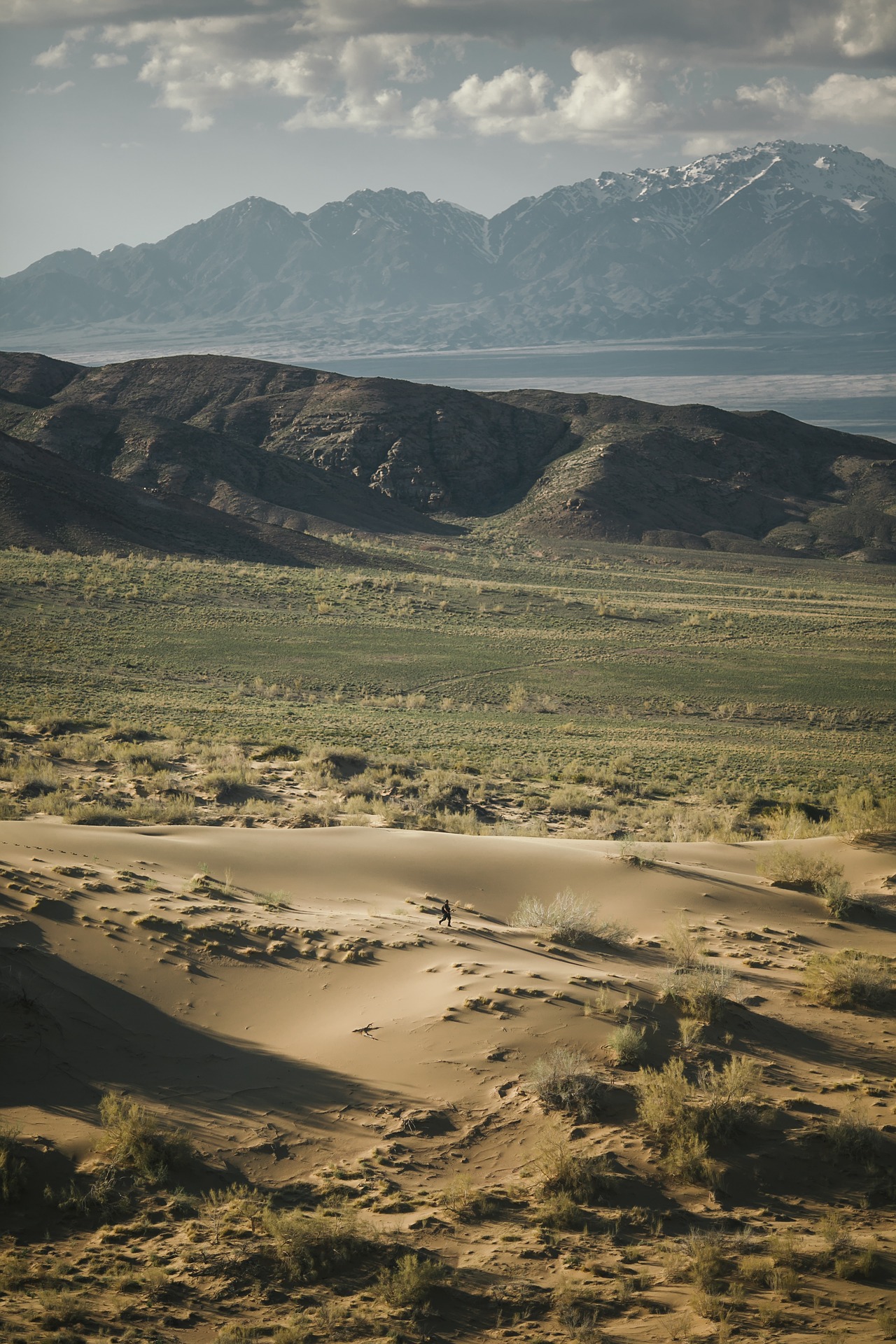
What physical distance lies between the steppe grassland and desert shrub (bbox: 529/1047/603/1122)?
10274 millimetres

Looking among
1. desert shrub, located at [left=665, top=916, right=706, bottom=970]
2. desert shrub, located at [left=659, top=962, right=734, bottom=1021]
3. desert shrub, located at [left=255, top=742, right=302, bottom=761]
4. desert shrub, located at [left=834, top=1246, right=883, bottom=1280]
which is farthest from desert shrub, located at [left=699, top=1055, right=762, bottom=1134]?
desert shrub, located at [left=255, top=742, right=302, bottom=761]

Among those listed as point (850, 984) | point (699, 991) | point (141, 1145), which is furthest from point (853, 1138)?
point (141, 1145)

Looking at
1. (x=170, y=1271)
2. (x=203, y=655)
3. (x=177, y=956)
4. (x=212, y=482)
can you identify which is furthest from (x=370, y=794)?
(x=212, y=482)

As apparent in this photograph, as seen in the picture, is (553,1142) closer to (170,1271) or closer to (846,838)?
(170,1271)

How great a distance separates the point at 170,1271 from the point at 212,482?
273 ft

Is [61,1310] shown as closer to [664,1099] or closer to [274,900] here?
[664,1099]

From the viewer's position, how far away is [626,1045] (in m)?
9.66

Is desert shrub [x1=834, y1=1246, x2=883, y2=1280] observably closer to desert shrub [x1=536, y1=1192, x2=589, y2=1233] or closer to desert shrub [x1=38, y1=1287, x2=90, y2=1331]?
desert shrub [x1=536, y1=1192, x2=589, y2=1233]

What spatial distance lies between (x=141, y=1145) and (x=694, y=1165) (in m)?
4.34

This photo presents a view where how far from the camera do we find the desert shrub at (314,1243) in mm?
7145

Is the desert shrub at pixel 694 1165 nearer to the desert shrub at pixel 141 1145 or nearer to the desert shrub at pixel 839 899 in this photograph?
the desert shrub at pixel 141 1145

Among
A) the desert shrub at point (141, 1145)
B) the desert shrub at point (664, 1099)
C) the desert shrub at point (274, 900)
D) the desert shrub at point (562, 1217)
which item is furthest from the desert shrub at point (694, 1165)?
the desert shrub at point (274, 900)

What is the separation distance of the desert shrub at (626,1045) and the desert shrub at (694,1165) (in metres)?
1.19

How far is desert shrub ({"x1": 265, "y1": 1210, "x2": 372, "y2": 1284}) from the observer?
714 centimetres
